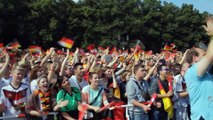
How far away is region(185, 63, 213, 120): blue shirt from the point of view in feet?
16.9

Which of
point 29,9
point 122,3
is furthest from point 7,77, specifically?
point 122,3

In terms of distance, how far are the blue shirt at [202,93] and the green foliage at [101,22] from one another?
1926 inches

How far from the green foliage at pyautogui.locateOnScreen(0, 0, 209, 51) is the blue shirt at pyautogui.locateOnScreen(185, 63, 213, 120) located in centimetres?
4891

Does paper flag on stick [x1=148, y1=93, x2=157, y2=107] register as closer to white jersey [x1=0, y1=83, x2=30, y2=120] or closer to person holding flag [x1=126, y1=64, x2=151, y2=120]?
person holding flag [x1=126, y1=64, x2=151, y2=120]

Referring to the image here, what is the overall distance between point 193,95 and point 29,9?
5476cm

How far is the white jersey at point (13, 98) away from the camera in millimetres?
7316

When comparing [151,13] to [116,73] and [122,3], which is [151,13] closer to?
[122,3]

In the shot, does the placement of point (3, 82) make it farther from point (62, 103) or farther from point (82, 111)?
point (82, 111)

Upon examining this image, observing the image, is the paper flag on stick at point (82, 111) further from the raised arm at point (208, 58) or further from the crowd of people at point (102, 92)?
the raised arm at point (208, 58)

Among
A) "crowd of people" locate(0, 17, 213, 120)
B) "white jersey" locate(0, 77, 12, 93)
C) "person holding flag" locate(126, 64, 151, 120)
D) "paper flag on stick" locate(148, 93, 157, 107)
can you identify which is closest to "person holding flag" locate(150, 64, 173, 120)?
"crowd of people" locate(0, 17, 213, 120)

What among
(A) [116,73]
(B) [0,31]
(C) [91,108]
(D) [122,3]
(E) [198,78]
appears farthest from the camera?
(D) [122,3]

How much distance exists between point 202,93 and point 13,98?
3.40m

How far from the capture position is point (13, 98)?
7.37 metres

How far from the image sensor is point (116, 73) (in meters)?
11.2
